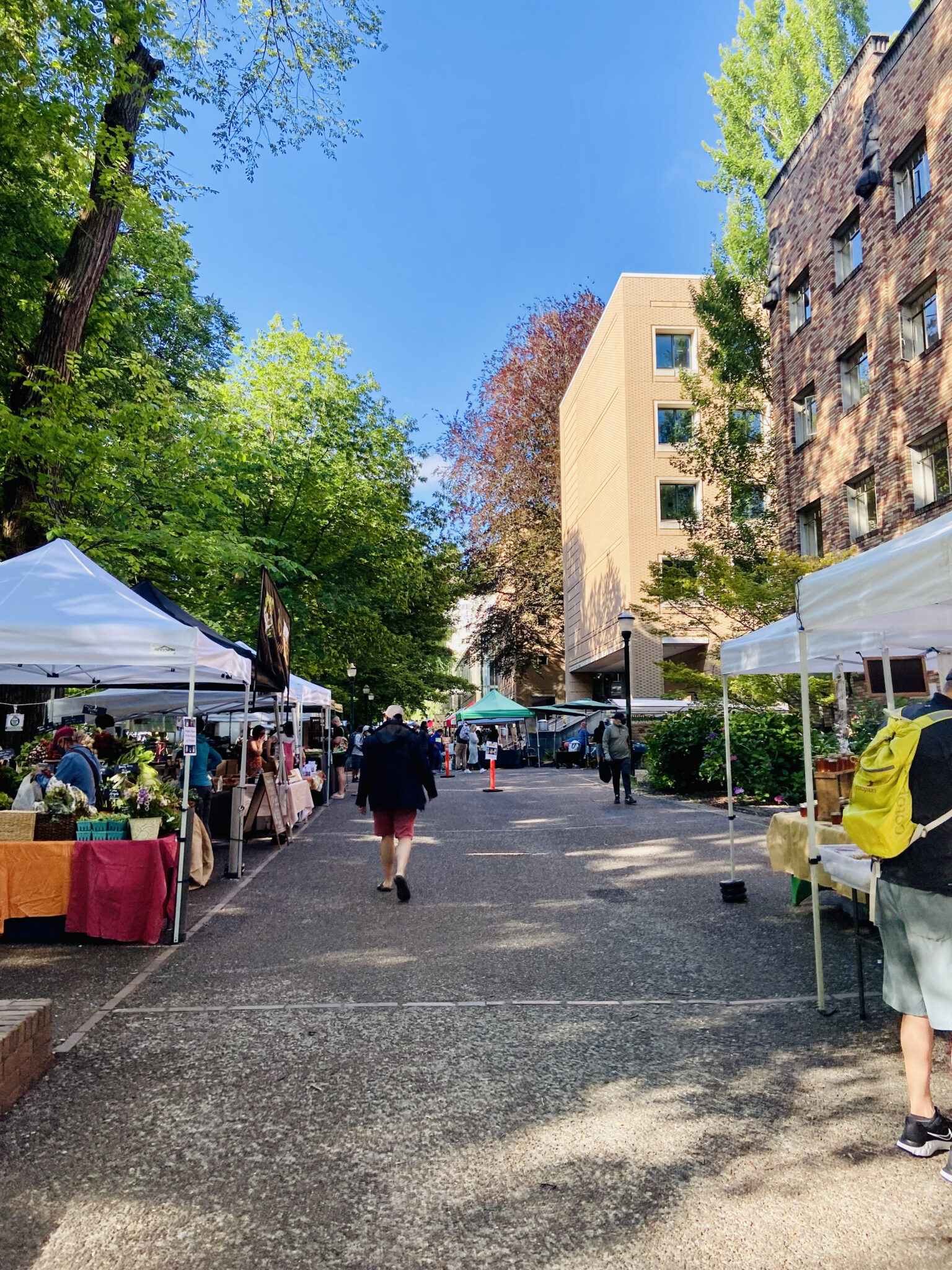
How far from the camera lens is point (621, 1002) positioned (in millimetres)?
5562

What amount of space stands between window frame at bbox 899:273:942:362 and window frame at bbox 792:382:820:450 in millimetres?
4163

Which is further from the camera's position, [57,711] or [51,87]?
[57,711]

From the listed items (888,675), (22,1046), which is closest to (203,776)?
(22,1046)

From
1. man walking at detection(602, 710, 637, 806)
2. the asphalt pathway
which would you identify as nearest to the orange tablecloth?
the asphalt pathway

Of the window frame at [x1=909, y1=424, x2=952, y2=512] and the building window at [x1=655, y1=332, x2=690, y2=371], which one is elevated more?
the building window at [x1=655, y1=332, x2=690, y2=371]

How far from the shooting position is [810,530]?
2355cm

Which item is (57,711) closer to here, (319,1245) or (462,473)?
(319,1245)

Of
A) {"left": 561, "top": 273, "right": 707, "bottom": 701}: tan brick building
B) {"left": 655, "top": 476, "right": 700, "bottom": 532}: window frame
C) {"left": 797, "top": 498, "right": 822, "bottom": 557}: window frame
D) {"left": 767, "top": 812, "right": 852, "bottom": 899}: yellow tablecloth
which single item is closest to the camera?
{"left": 767, "top": 812, "right": 852, "bottom": 899}: yellow tablecloth

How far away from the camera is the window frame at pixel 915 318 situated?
58.1 ft

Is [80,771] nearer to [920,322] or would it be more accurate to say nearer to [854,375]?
[920,322]

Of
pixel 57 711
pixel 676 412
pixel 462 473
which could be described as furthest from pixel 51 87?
pixel 462 473

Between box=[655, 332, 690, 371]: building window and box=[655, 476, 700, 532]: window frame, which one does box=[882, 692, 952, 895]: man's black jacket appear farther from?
box=[655, 332, 690, 371]: building window

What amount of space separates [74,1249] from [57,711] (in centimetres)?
1502

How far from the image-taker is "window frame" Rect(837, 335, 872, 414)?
2027 cm
